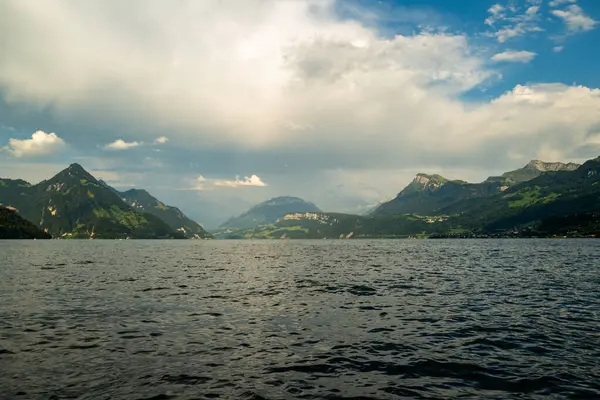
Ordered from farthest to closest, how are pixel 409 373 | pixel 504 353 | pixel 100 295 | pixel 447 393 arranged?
pixel 100 295 < pixel 504 353 < pixel 409 373 < pixel 447 393

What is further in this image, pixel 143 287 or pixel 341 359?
pixel 143 287

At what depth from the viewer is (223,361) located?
21938 mm

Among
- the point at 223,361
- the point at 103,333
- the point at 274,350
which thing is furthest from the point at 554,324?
the point at 103,333

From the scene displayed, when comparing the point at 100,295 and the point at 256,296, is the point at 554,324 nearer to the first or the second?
the point at 256,296

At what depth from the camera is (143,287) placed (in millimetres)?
53344

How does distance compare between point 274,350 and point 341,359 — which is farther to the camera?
point 274,350

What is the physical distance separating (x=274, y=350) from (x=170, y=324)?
11.2m

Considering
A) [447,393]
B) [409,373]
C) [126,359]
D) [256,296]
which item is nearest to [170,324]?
[126,359]

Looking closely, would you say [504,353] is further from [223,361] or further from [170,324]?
[170,324]

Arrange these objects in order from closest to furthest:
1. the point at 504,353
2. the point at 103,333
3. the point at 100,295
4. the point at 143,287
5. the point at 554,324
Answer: the point at 504,353, the point at 103,333, the point at 554,324, the point at 100,295, the point at 143,287

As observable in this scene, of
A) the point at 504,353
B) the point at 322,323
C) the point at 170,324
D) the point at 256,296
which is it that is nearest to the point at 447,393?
the point at 504,353

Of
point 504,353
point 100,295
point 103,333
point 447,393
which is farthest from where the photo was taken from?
point 100,295

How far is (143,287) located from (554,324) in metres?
47.4

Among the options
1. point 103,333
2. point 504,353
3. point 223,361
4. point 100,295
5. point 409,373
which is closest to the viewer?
point 409,373
